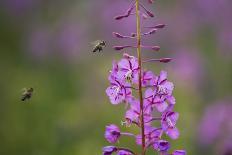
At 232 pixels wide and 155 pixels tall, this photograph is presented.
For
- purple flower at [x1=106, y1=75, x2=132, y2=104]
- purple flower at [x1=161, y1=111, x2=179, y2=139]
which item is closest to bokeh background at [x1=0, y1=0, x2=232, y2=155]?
purple flower at [x1=161, y1=111, x2=179, y2=139]

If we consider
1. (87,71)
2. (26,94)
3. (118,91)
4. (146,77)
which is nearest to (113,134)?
(118,91)

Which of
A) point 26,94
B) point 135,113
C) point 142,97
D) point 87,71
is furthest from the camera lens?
point 87,71

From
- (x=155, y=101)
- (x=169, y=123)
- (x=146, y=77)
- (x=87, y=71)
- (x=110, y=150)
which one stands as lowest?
(x=110, y=150)

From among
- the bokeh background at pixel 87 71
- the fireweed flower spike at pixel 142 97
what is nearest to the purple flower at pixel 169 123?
the fireweed flower spike at pixel 142 97

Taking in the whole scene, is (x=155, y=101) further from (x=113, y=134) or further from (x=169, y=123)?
(x=113, y=134)

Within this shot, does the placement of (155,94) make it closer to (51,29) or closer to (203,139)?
(203,139)

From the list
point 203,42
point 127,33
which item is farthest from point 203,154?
point 127,33

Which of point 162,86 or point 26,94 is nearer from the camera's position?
point 162,86
